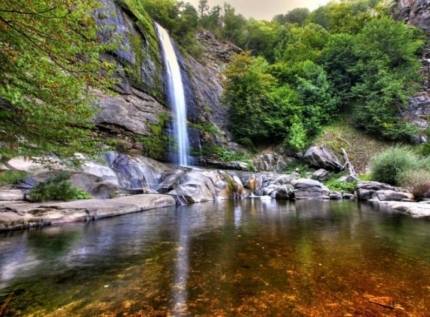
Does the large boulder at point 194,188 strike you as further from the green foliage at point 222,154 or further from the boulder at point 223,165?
the green foliage at point 222,154

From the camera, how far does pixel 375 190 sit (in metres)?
11.4

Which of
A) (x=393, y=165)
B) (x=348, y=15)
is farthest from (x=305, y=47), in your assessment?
(x=393, y=165)

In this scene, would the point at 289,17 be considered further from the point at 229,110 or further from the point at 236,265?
the point at 236,265

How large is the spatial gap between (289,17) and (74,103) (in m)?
50.4

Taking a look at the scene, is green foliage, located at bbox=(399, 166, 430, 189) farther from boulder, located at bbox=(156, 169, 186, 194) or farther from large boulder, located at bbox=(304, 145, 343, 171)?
boulder, located at bbox=(156, 169, 186, 194)

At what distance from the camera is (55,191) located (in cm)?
683

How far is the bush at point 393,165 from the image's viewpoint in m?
11.6

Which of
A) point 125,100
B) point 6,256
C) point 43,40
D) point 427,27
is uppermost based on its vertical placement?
point 427,27

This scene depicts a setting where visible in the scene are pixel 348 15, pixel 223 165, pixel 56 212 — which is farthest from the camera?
pixel 348 15

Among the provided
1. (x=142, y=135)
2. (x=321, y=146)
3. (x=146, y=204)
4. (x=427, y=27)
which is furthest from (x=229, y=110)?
(x=427, y=27)

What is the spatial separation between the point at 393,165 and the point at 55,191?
14.1m

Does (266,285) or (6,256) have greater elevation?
(6,256)

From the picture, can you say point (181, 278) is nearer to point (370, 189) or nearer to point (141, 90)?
point (370, 189)

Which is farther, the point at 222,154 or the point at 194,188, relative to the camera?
the point at 222,154
